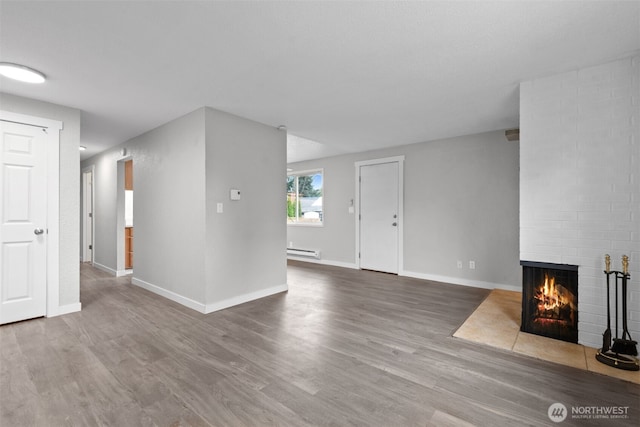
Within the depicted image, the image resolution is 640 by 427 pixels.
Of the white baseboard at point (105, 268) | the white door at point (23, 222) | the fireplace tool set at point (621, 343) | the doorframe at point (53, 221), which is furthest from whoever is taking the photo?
the white baseboard at point (105, 268)

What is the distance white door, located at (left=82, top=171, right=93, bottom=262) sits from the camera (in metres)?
6.49

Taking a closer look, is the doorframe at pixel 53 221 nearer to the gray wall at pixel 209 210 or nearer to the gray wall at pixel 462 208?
the gray wall at pixel 209 210

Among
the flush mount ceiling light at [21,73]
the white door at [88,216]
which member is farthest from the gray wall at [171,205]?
the white door at [88,216]

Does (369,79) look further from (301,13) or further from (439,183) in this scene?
(439,183)

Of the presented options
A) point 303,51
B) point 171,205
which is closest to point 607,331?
point 303,51

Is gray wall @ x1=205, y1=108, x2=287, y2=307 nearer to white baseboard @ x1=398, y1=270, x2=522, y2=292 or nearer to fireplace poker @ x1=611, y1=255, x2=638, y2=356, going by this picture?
white baseboard @ x1=398, y1=270, x2=522, y2=292

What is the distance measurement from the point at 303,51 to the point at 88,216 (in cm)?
661

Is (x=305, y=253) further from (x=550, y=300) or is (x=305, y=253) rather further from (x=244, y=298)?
(x=550, y=300)

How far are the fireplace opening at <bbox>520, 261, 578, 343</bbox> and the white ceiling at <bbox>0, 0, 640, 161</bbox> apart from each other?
1.77 m

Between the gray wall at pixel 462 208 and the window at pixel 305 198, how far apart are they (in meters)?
1.39

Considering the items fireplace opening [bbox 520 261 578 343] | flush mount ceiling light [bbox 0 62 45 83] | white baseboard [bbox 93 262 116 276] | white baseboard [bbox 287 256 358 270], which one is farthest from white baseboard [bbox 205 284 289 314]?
white baseboard [bbox 93 262 116 276]

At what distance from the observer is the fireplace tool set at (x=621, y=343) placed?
2.20 metres

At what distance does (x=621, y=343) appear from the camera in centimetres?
228

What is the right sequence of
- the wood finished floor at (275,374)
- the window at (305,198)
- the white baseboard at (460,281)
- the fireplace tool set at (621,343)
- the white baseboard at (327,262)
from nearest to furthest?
1. the wood finished floor at (275,374)
2. the fireplace tool set at (621,343)
3. the white baseboard at (460,281)
4. the white baseboard at (327,262)
5. the window at (305,198)
